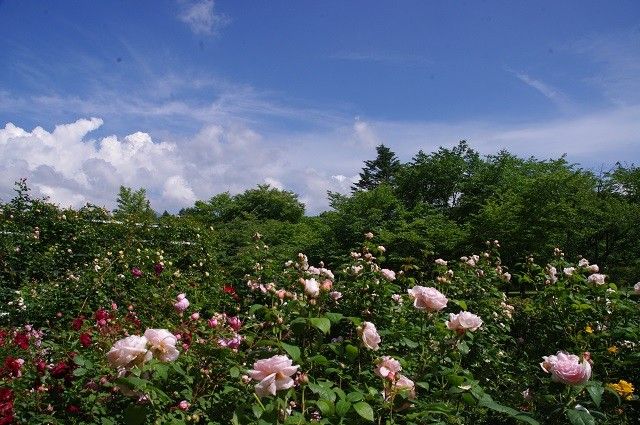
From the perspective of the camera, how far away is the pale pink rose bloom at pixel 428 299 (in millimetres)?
1841

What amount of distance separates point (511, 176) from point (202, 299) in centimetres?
1424

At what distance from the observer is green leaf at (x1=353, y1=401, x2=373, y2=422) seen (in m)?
1.34

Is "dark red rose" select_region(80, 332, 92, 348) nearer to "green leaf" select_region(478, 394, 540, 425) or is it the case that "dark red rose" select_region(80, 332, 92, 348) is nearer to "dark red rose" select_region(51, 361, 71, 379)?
"dark red rose" select_region(51, 361, 71, 379)

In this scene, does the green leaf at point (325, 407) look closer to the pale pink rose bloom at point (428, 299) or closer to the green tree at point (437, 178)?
the pale pink rose bloom at point (428, 299)

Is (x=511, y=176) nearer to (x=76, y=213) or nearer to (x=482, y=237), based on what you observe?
(x=482, y=237)

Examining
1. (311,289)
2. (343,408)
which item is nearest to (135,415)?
(343,408)

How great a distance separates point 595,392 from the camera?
1460mm

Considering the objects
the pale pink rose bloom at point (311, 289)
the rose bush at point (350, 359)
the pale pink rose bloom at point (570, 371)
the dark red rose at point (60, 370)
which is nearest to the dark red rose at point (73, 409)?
the rose bush at point (350, 359)

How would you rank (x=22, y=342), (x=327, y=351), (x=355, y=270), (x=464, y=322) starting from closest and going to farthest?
(x=464, y=322) < (x=327, y=351) < (x=22, y=342) < (x=355, y=270)

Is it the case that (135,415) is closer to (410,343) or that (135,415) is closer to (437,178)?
(410,343)

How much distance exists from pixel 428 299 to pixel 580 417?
2.01ft

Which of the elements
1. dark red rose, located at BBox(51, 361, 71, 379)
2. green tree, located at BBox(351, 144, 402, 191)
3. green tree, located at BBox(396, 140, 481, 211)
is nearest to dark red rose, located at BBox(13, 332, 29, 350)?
dark red rose, located at BBox(51, 361, 71, 379)

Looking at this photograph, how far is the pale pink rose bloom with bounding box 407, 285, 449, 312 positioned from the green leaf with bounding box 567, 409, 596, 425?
0.54m

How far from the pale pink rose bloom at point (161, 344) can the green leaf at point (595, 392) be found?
4.04 ft
